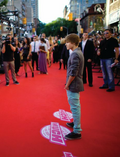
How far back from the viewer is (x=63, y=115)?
372 centimetres

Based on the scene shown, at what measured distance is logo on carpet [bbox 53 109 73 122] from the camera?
357 centimetres

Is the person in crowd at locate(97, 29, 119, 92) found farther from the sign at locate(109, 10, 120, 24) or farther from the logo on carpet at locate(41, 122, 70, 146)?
the sign at locate(109, 10, 120, 24)

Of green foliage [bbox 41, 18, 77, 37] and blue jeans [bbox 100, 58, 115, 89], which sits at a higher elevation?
green foliage [bbox 41, 18, 77, 37]

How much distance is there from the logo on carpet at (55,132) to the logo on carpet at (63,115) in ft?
1.04

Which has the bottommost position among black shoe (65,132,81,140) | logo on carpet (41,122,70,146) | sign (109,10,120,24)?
logo on carpet (41,122,70,146)

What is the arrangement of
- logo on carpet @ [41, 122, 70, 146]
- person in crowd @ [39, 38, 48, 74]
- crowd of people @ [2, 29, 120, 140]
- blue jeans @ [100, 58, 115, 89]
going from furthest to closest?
person in crowd @ [39, 38, 48, 74] < blue jeans @ [100, 58, 115, 89] < logo on carpet @ [41, 122, 70, 146] < crowd of people @ [2, 29, 120, 140]

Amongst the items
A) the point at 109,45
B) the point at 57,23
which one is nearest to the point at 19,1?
the point at 57,23

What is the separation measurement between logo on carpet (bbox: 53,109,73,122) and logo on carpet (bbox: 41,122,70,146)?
1.04 ft

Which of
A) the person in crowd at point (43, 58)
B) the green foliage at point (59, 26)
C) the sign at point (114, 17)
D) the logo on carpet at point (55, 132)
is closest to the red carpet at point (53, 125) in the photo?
the logo on carpet at point (55, 132)

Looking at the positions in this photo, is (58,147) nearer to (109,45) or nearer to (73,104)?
(73,104)

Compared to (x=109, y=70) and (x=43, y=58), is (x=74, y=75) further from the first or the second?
(x=43, y=58)

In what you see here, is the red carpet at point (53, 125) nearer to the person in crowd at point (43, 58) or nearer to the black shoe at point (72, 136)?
the black shoe at point (72, 136)

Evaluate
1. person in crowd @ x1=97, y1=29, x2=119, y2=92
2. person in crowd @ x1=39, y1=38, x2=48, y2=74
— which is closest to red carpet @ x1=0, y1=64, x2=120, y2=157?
person in crowd @ x1=97, y1=29, x2=119, y2=92

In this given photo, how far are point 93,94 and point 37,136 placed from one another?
9.77 feet
